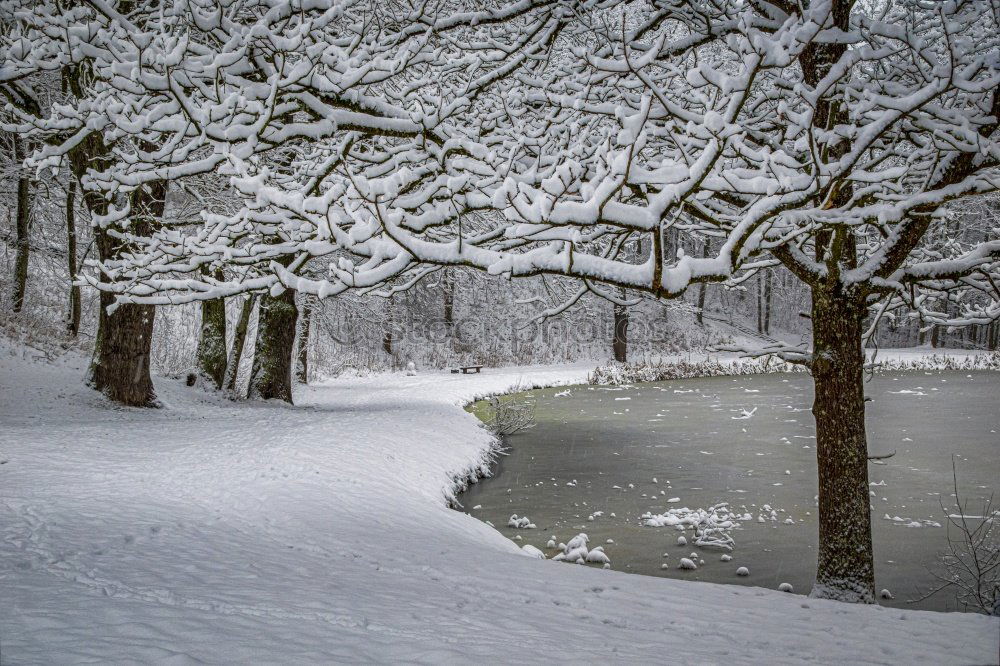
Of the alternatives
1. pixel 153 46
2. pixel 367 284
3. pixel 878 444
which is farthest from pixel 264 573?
pixel 878 444

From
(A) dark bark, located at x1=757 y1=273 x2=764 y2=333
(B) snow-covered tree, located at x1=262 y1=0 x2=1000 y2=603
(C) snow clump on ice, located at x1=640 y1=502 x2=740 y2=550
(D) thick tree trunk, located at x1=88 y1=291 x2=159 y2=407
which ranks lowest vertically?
(C) snow clump on ice, located at x1=640 y1=502 x2=740 y2=550

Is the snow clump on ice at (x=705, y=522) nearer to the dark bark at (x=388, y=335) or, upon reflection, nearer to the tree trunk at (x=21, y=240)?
the tree trunk at (x=21, y=240)

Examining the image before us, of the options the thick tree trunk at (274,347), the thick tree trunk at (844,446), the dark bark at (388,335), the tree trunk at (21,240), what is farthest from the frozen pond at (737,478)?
the tree trunk at (21,240)

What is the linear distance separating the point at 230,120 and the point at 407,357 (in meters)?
26.6

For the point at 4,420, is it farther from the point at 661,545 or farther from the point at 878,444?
the point at 878,444

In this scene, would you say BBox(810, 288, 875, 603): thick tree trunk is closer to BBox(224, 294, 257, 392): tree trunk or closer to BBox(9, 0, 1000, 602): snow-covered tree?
BBox(9, 0, 1000, 602): snow-covered tree

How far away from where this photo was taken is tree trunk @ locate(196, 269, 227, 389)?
14.3 m

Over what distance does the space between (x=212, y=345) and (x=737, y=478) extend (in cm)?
1104

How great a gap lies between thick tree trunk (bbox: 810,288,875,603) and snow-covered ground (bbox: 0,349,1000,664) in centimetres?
Answer: 58

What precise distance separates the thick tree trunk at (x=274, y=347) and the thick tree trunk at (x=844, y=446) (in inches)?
445

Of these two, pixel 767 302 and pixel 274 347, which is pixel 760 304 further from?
pixel 274 347

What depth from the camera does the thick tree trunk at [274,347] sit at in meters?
14.2

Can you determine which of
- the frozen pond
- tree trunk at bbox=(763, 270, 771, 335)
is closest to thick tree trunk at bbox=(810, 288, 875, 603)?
the frozen pond

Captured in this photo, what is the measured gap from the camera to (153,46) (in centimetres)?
428
